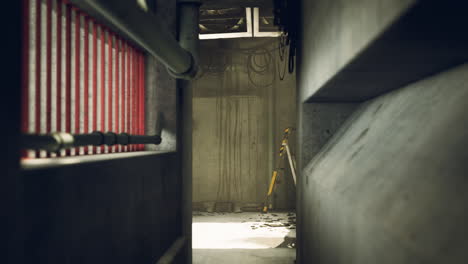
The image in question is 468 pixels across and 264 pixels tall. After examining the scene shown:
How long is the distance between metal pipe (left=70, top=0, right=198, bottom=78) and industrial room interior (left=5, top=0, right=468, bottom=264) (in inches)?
0.4

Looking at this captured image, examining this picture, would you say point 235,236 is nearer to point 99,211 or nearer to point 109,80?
point 109,80

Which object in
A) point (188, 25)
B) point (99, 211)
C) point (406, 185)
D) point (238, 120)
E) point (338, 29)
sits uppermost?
point (188, 25)

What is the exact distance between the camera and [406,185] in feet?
3.89

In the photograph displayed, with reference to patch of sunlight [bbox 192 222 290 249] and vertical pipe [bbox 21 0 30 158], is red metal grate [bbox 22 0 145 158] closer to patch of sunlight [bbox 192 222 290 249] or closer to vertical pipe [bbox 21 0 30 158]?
vertical pipe [bbox 21 0 30 158]

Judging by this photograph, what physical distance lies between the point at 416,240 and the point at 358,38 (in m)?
0.86

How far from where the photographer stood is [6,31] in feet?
3.37

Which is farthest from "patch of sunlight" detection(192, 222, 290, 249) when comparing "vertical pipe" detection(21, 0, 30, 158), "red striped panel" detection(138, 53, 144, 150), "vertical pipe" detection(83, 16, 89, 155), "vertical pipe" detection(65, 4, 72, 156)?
"vertical pipe" detection(21, 0, 30, 158)

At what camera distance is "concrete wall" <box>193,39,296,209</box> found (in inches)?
308

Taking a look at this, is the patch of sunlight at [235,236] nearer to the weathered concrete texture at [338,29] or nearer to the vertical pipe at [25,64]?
the weathered concrete texture at [338,29]

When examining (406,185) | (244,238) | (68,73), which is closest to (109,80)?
(68,73)

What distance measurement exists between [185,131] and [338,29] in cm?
225

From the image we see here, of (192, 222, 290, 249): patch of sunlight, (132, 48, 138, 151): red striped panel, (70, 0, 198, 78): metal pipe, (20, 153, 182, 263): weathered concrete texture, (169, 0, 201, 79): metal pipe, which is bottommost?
(192, 222, 290, 249): patch of sunlight

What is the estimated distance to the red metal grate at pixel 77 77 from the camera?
1727 mm

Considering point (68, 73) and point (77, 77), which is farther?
point (77, 77)
